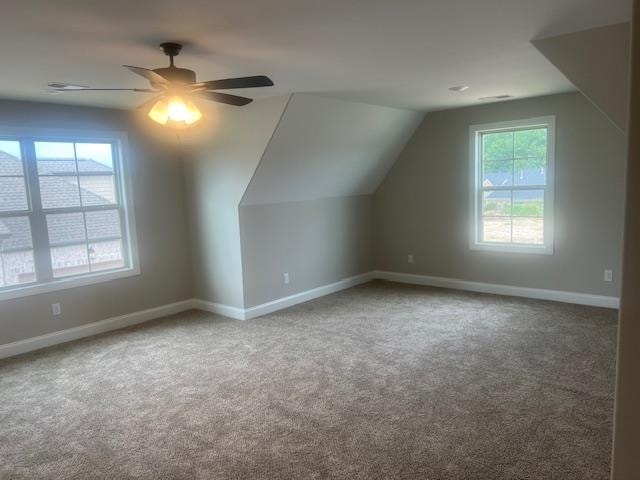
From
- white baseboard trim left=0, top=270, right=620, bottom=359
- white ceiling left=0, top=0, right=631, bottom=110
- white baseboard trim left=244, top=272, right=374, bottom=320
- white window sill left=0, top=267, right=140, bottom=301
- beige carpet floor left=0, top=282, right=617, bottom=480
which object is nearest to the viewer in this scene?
white ceiling left=0, top=0, right=631, bottom=110

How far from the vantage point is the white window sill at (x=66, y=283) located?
4141 mm

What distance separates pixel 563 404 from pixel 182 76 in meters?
3.07

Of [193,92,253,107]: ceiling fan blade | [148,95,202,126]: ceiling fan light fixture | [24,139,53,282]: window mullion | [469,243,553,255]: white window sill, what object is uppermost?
[193,92,253,107]: ceiling fan blade

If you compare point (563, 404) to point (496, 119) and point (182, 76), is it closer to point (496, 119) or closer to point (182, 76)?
point (182, 76)

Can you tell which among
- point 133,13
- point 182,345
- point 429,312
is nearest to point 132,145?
point 182,345

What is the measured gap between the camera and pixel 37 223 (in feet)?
14.1

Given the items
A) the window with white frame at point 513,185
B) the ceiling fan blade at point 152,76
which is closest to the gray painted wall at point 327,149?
the window with white frame at point 513,185

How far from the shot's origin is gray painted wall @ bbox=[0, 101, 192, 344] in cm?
420

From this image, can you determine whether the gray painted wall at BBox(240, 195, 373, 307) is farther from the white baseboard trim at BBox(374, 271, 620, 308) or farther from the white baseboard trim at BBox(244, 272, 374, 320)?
the white baseboard trim at BBox(374, 271, 620, 308)

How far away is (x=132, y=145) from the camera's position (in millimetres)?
4898

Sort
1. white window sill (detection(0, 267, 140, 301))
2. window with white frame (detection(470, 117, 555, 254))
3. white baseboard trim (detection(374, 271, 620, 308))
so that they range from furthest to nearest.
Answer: window with white frame (detection(470, 117, 555, 254)) → white baseboard trim (detection(374, 271, 620, 308)) → white window sill (detection(0, 267, 140, 301))

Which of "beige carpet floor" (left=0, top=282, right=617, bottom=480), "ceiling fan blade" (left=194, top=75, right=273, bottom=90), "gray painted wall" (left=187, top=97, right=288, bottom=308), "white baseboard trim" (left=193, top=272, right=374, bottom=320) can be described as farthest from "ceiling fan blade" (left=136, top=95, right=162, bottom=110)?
"white baseboard trim" (left=193, top=272, right=374, bottom=320)

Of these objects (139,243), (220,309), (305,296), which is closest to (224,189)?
(139,243)

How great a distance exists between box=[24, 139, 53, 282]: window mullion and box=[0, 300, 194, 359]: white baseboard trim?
21.6 inches
